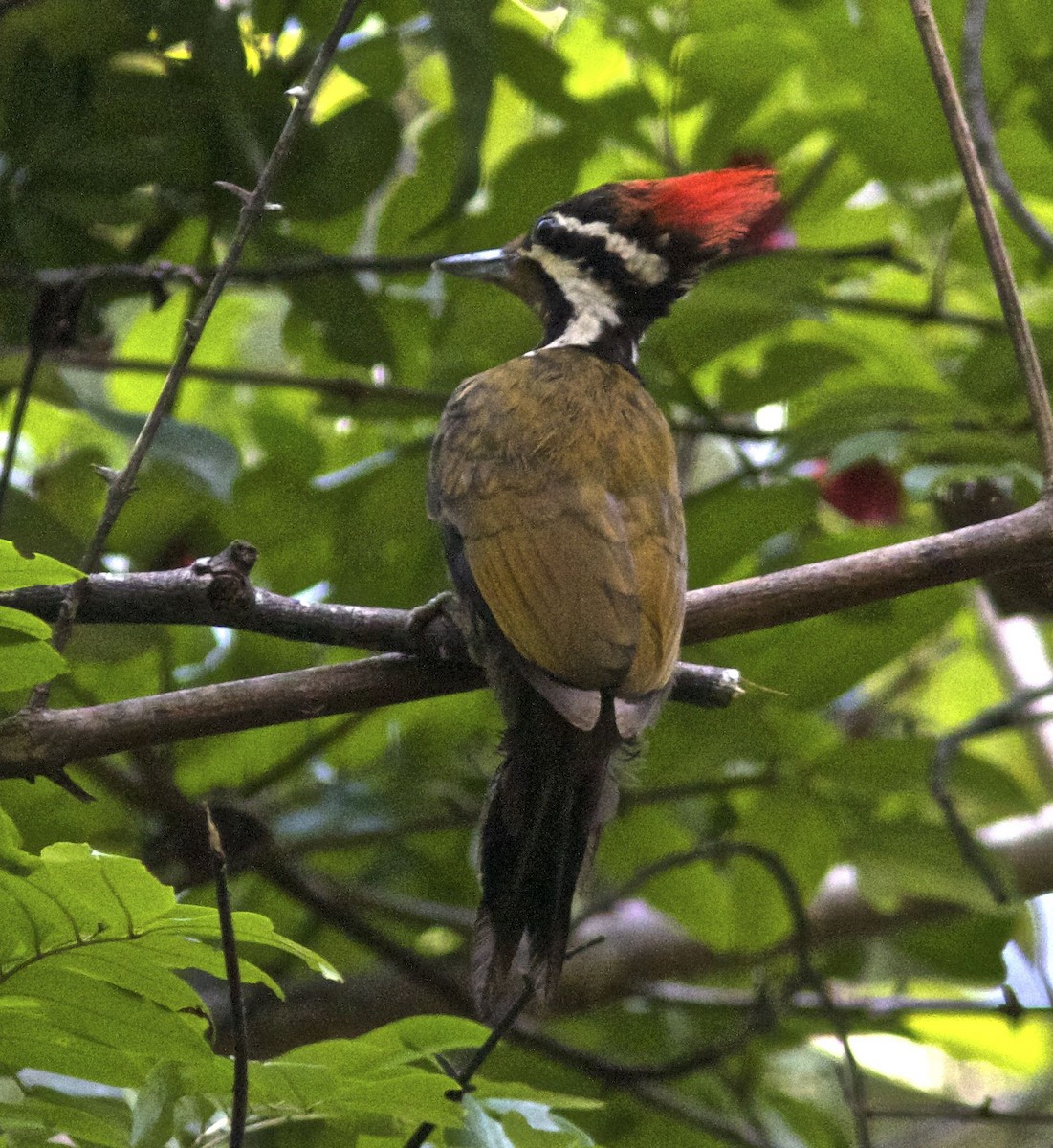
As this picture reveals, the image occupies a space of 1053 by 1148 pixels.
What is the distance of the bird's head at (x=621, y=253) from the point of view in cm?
236

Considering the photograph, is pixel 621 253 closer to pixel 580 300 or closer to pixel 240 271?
pixel 580 300

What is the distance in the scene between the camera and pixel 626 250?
2.45m

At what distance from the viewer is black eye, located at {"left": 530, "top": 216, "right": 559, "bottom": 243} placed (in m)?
2.43

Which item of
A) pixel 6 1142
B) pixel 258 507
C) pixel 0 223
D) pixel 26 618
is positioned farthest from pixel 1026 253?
pixel 6 1142

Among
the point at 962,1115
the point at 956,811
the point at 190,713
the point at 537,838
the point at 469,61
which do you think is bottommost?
the point at 962,1115

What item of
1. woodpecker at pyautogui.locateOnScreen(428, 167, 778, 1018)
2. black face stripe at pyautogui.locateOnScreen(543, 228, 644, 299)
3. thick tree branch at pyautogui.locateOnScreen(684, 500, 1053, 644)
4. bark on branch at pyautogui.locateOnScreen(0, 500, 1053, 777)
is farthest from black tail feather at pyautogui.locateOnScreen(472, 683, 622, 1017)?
black face stripe at pyautogui.locateOnScreen(543, 228, 644, 299)

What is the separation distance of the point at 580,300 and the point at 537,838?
1.09 meters

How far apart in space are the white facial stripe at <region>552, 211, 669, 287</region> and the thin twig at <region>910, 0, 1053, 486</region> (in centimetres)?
74

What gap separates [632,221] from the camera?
2.42m

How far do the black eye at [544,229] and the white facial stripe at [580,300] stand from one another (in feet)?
0.08

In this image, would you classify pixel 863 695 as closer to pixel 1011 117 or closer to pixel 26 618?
pixel 1011 117

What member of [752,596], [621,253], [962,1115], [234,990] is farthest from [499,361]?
[234,990]

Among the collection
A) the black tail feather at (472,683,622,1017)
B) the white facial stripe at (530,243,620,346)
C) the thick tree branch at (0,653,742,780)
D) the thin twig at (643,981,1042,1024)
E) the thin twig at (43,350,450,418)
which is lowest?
the thin twig at (643,981,1042,1024)

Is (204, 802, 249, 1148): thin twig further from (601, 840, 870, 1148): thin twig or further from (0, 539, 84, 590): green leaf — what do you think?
(601, 840, 870, 1148): thin twig
